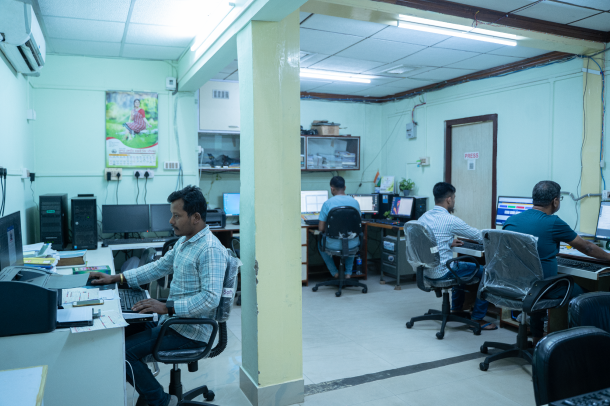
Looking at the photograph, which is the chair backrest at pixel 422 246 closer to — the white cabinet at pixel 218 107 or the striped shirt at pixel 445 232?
the striped shirt at pixel 445 232

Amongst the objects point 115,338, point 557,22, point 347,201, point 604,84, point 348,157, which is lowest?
point 115,338

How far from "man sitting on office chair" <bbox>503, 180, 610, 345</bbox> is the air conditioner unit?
3.13 meters

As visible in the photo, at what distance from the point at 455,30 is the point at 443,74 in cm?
172

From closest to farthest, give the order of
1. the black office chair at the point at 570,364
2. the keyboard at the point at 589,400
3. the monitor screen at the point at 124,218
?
the keyboard at the point at 589,400, the black office chair at the point at 570,364, the monitor screen at the point at 124,218

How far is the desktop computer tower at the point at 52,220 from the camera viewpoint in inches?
148

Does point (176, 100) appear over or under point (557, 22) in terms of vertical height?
under

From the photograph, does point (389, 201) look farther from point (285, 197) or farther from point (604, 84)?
point (285, 197)

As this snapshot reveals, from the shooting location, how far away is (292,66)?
251 cm

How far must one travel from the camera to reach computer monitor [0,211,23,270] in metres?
2.05

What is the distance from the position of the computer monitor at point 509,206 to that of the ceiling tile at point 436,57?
144 centimetres

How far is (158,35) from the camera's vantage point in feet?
11.8

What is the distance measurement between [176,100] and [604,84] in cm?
395

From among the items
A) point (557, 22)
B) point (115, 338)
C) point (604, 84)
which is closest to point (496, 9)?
point (557, 22)

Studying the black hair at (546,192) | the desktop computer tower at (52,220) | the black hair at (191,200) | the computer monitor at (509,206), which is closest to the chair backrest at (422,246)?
the black hair at (546,192)
